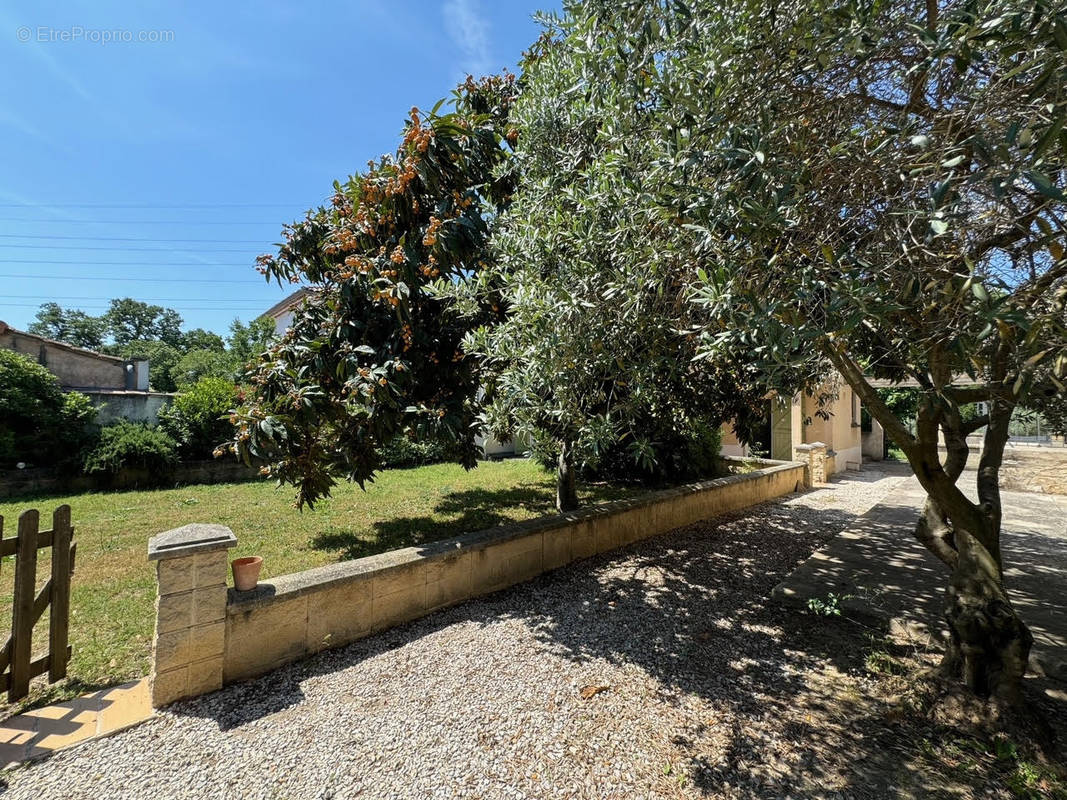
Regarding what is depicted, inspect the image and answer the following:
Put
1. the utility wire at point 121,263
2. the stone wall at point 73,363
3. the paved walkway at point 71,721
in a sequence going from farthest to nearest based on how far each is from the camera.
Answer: the utility wire at point 121,263, the stone wall at point 73,363, the paved walkway at point 71,721

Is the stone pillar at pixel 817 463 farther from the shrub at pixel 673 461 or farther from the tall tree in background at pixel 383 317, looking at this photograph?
the tall tree in background at pixel 383 317

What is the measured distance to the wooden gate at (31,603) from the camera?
2971 millimetres

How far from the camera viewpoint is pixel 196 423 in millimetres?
11359

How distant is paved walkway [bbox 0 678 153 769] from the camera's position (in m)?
2.67

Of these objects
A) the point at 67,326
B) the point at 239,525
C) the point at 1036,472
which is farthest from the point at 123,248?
the point at 1036,472

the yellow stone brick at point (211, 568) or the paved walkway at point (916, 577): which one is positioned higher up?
the yellow stone brick at point (211, 568)

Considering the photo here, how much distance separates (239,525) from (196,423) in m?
6.16

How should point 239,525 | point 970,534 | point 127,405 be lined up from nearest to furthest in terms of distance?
point 970,534, point 239,525, point 127,405

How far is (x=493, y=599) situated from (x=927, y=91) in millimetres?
6003

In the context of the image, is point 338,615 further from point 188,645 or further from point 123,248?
point 123,248

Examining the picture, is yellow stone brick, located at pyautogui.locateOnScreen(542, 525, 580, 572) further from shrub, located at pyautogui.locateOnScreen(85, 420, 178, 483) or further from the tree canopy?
shrub, located at pyautogui.locateOnScreen(85, 420, 178, 483)

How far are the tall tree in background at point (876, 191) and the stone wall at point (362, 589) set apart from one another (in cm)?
349

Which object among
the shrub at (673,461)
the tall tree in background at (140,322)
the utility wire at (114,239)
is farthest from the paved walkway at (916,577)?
the tall tree in background at (140,322)

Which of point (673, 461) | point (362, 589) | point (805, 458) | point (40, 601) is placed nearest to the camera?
point (40, 601)
